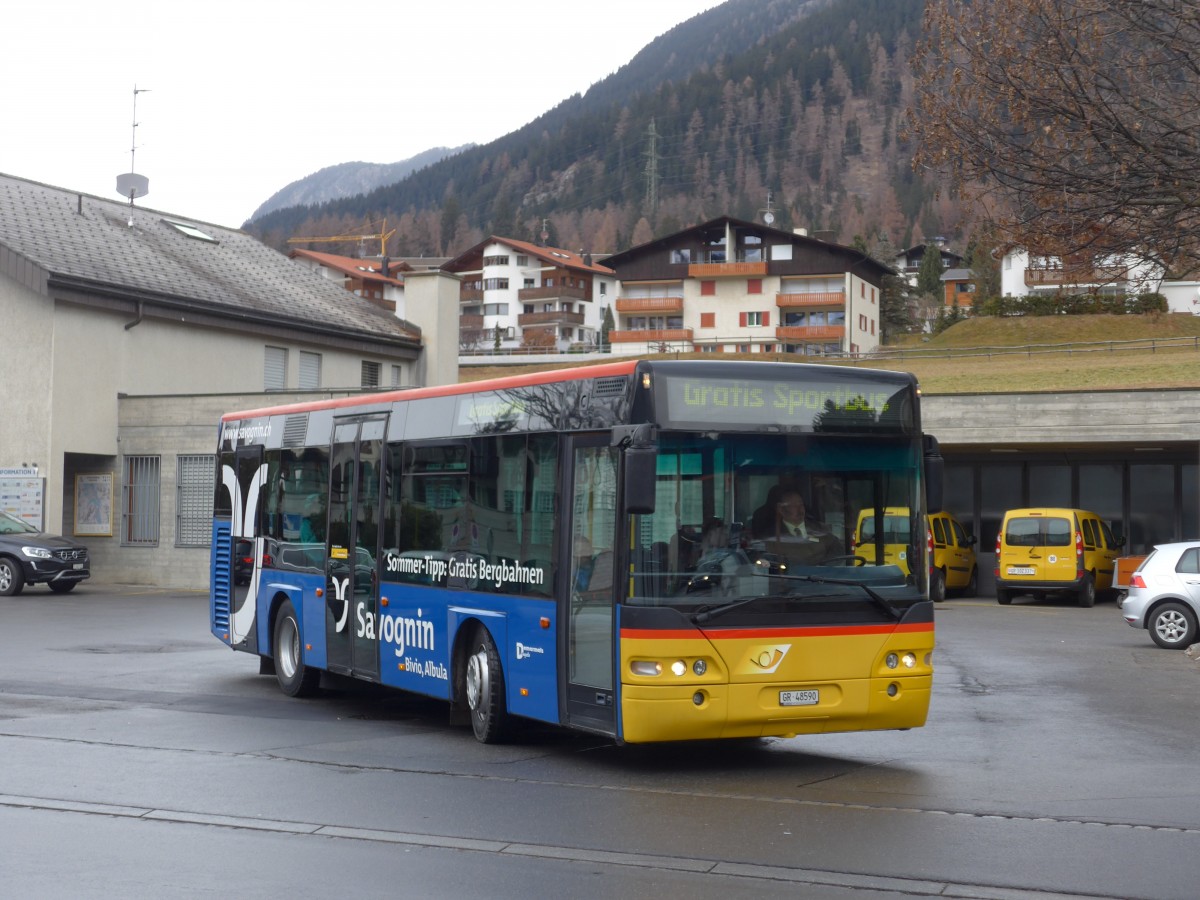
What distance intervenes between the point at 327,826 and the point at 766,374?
415 cm

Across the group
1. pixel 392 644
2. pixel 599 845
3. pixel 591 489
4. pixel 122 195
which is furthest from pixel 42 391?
pixel 599 845

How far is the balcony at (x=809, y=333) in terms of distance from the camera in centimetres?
11138

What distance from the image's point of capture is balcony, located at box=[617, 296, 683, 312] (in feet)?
389

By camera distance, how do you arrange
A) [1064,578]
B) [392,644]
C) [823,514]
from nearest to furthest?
[823,514] < [392,644] < [1064,578]

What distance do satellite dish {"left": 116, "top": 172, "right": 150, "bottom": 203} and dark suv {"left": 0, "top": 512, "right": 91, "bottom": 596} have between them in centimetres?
1487

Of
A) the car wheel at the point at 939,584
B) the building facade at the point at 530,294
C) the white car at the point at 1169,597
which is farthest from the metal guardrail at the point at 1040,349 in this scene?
the building facade at the point at 530,294

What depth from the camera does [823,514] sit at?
1042 centimetres

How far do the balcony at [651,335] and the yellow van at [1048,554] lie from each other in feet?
274

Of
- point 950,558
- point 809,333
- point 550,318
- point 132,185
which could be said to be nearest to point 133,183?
point 132,185

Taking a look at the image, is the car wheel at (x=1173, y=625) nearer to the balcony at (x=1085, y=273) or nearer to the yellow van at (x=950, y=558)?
the balcony at (x=1085, y=273)

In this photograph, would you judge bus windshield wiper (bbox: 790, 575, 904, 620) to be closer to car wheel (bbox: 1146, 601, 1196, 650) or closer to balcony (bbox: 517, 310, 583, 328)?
car wheel (bbox: 1146, 601, 1196, 650)

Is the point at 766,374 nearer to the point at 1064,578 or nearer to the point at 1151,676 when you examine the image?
the point at 1151,676

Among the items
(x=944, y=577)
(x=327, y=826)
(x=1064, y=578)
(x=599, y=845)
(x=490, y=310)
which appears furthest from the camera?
(x=490, y=310)

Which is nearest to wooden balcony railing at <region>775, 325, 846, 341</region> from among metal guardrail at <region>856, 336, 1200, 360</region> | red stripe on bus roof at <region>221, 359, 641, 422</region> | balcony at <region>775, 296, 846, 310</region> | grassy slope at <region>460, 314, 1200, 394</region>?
balcony at <region>775, 296, 846, 310</region>
